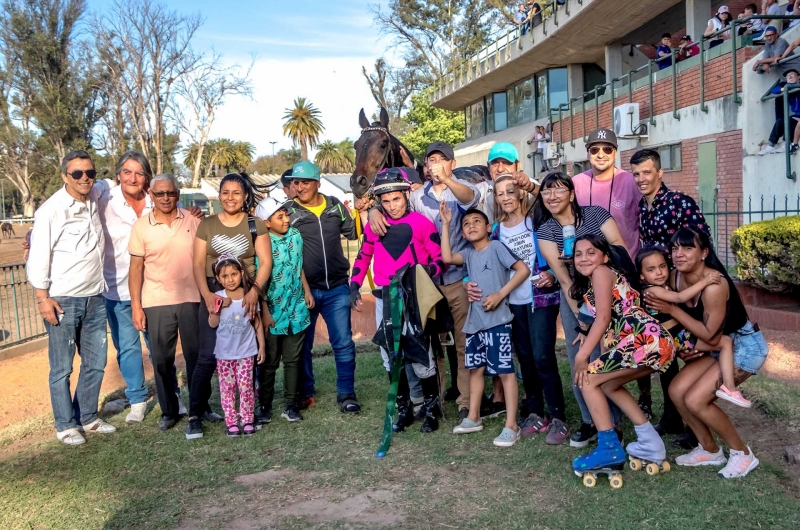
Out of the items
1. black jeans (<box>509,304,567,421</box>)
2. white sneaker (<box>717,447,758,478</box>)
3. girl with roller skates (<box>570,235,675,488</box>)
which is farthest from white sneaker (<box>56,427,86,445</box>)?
white sneaker (<box>717,447,758,478</box>)

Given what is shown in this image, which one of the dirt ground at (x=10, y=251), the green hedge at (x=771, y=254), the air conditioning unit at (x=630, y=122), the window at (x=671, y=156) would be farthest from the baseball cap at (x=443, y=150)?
the dirt ground at (x=10, y=251)

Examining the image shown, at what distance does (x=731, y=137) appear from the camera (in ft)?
43.5

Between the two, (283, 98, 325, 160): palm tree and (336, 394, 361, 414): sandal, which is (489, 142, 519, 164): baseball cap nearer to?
(336, 394, 361, 414): sandal

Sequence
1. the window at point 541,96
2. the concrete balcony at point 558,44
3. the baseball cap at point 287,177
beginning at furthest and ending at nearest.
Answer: the window at point 541,96, the concrete balcony at point 558,44, the baseball cap at point 287,177

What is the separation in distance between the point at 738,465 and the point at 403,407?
93.2 inches

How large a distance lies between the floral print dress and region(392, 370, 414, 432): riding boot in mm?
1726

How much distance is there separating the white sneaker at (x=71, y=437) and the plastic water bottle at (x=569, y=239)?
3734mm

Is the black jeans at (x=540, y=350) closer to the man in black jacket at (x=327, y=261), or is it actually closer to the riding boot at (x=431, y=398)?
the riding boot at (x=431, y=398)

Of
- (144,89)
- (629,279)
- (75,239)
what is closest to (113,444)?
(75,239)

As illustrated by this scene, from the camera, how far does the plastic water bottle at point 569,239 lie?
172 inches

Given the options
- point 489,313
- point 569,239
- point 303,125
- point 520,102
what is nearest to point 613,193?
point 569,239

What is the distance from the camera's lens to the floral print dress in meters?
3.98

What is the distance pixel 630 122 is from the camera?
674 inches

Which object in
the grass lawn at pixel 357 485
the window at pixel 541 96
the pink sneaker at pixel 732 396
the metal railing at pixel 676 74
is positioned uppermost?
the window at pixel 541 96
